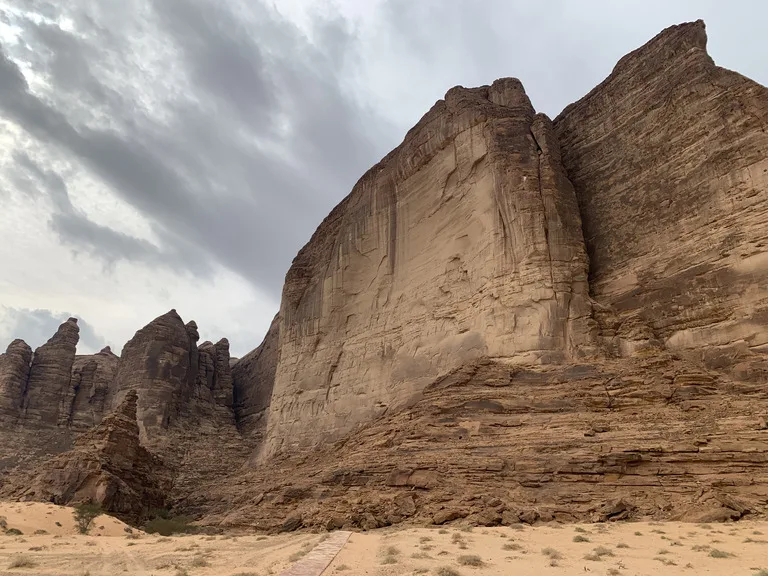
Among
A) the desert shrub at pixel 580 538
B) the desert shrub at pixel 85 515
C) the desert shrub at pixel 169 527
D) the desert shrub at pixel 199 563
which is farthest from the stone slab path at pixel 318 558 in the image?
the desert shrub at pixel 169 527

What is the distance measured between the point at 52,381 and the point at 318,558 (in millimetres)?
49741

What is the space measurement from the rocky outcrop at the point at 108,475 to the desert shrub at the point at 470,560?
20.6 meters

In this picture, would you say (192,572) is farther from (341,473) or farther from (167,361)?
(167,361)

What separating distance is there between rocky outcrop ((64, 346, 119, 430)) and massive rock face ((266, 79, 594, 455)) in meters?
24.3

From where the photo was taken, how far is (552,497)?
14141mm

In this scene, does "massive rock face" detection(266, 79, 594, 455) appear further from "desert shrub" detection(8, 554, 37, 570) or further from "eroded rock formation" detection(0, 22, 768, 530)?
"desert shrub" detection(8, 554, 37, 570)

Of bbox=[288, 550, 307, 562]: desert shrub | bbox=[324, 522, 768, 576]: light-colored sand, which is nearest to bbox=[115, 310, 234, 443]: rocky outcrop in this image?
bbox=[288, 550, 307, 562]: desert shrub

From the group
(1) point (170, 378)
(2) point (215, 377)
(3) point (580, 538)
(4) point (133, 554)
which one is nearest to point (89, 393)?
(2) point (215, 377)

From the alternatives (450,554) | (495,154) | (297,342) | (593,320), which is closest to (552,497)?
(450,554)

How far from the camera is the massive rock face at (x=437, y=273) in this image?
67.7 ft

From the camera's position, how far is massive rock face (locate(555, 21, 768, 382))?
55.8ft

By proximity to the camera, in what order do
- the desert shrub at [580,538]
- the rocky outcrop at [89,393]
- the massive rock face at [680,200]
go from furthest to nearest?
the rocky outcrop at [89,393] < the massive rock face at [680,200] < the desert shrub at [580,538]

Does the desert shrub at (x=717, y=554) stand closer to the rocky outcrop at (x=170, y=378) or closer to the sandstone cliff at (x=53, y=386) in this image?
the rocky outcrop at (x=170, y=378)

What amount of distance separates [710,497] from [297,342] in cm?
2616
